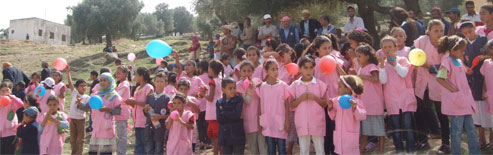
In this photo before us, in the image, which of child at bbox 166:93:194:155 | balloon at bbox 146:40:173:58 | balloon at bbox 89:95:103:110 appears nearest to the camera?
child at bbox 166:93:194:155

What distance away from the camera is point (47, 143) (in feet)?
20.4

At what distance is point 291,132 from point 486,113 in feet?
8.28

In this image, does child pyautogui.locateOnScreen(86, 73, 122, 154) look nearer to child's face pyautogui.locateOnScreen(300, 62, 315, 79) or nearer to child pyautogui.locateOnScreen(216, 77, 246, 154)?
child pyautogui.locateOnScreen(216, 77, 246, 154)

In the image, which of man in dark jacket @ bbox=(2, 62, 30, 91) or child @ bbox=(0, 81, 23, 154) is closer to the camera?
child @ bbox=(0, 81, 23, 154)

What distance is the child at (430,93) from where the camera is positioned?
5.09 metres

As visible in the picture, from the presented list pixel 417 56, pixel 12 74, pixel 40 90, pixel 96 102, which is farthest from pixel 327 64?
pixel 12 74

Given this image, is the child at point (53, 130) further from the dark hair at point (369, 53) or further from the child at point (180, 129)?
the dark hair at point (369, 53)

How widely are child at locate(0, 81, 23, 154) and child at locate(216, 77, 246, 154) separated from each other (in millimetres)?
3880

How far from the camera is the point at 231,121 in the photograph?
514 cm

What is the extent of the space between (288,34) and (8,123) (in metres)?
6.36

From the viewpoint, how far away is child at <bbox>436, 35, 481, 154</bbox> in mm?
4508

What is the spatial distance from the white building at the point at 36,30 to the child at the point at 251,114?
41392 mm

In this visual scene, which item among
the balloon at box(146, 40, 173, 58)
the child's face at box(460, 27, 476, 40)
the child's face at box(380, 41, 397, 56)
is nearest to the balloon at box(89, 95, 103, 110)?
the balloon at box(146, 40, 173, 58)

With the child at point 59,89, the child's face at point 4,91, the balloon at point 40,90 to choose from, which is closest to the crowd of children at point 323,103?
the child's face at point 4,91
